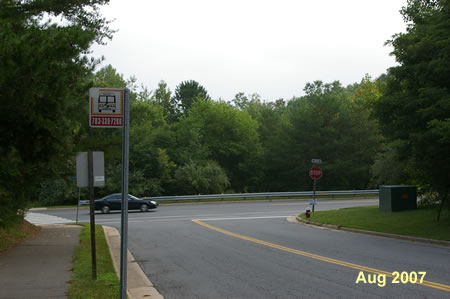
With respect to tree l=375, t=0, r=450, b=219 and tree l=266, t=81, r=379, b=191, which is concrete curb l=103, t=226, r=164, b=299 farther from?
tree l=266, t=81, r=379, b=191

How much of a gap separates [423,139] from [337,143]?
35691mm

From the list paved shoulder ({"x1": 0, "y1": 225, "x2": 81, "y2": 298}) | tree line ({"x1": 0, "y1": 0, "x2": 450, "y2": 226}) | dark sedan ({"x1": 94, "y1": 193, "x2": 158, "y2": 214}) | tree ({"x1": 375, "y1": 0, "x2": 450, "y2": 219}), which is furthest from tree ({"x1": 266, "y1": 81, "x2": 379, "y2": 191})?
paved shoulder ({"x1": 0, "y1": 225, "x2": 81, "y2": 298})

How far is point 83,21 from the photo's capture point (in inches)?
643

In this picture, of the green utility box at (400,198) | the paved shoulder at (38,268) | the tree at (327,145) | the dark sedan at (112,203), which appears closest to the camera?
the paved shoulder at (38,268)

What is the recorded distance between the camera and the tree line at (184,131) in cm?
659

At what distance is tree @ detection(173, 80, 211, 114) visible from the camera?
3369 inches

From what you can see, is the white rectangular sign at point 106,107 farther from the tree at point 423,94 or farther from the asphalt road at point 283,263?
the tree at point 423,94

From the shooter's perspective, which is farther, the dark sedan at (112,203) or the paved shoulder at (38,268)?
the dark sedan at (112,203)

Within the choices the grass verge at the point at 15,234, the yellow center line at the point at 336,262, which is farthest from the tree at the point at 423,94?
the grass verge at the point at 15,234

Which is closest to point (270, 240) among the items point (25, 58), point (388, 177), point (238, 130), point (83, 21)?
point (83, 21)

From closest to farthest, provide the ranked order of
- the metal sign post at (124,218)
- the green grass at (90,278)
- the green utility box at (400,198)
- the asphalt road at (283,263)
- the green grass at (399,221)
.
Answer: the metal sign post at (124,218), the green grass at (90,278), the asphalt road at (283,263), the green grass at (399,221), the green utility box at (400,198)

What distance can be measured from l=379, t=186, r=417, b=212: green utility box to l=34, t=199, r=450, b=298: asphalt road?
17.4 ft

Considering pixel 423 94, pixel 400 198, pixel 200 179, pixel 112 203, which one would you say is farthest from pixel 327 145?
pixel 423 94

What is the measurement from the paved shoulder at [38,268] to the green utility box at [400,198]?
1544cm
